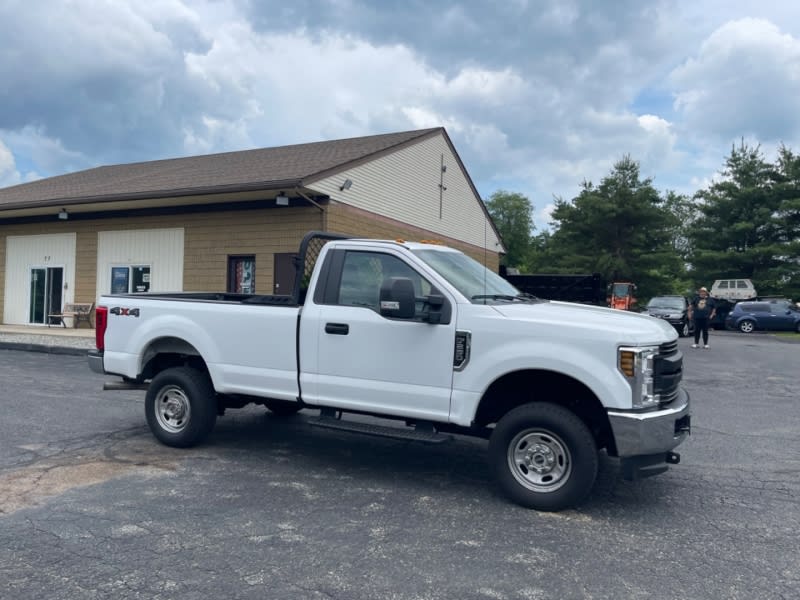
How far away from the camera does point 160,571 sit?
3469mm

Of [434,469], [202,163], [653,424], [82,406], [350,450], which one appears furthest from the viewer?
[202,163]

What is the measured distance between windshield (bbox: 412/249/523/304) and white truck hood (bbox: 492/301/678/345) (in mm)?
259

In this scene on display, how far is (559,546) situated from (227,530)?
2098 mm

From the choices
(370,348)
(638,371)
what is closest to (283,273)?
(370,348)

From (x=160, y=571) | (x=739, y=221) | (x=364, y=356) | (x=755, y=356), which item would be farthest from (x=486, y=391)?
(x=739, y=221)

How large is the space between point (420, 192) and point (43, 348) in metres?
13.5

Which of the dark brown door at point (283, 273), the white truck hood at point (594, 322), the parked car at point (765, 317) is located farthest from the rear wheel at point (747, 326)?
the white truck hood at point (594, 322)

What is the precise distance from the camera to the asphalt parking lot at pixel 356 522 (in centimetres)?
339

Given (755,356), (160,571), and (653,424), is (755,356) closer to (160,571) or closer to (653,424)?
(653,424)

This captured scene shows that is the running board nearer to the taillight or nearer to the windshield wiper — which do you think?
the windshield wiper

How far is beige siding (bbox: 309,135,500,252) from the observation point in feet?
62.8

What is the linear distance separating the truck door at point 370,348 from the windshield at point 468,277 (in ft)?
0.68

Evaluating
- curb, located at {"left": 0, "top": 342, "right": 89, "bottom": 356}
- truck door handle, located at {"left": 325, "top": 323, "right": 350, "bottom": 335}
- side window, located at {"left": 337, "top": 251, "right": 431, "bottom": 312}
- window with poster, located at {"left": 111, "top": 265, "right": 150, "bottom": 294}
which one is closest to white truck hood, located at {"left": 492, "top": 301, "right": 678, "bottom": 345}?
side window, located at {"left": 337, "top": 251, "right": 431, "bottom": 312}

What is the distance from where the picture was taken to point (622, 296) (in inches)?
1208
